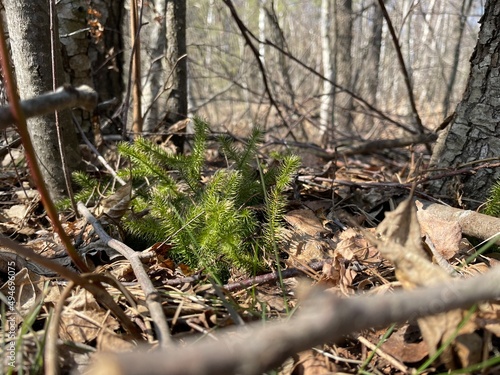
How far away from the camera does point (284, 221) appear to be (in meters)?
1.90

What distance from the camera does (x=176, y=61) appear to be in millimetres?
2875

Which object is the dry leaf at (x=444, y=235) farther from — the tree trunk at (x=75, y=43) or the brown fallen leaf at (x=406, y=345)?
the tree trunk at (x=75, y=43)

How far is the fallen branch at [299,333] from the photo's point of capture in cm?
57

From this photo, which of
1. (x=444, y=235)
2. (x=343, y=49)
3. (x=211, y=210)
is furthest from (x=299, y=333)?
(x=343, y=49)

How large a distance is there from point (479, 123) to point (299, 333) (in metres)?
1.91

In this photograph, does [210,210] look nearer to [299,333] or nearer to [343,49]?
[299,333]

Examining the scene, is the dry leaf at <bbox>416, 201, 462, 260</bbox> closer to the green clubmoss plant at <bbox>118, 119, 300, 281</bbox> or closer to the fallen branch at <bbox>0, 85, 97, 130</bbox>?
the green clubmoss plant at <bbox>118, 119, 300, 281</bbox>

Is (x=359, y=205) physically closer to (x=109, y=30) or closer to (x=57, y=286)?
(x=57, y=286)

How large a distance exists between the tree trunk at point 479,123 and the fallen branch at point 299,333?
147cm

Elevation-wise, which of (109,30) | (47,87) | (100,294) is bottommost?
(100,294)

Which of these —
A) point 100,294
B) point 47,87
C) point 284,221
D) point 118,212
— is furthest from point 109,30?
point 100,294

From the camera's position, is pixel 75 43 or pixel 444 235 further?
pixel 75 43

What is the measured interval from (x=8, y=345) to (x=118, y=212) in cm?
78

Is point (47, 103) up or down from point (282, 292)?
up
